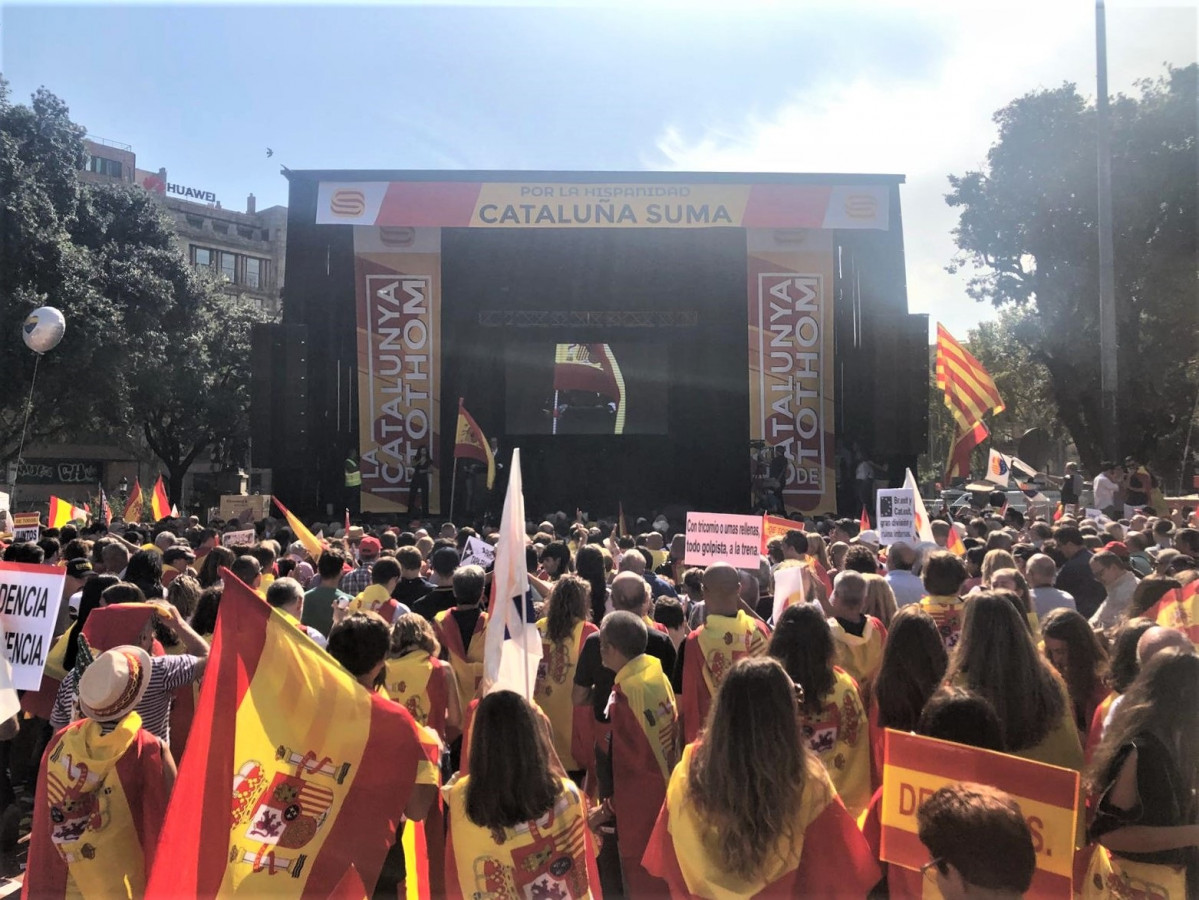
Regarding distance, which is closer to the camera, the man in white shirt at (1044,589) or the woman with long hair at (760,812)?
the woman with long hair at (760,812)

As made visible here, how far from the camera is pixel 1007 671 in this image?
109 inches

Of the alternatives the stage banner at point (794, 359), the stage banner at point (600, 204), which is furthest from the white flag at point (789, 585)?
the stage banner at point (794, 359)

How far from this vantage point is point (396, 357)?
17703mm

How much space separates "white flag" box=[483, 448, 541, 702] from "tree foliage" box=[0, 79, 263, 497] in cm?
1967

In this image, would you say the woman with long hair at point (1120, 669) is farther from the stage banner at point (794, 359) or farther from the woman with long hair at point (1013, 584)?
the stage banner at point (794, 359)

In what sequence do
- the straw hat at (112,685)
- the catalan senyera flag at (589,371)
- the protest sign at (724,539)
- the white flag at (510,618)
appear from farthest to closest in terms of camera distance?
1. the catalan senyera flag at (589,371)
2. the protest sign at (724,539)
3. the white flag at (510,618)
4. the straw hat at (112,685)

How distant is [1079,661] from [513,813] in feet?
6.60

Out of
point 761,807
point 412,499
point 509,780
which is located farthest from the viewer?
point 412,499

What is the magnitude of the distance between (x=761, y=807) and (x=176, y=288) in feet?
89.9

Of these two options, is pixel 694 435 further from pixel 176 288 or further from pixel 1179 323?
pixel 176 288

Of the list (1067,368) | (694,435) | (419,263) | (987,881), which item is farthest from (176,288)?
(987,881)

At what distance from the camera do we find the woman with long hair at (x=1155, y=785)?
2316 millimetres

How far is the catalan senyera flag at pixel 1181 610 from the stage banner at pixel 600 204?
13138 millimetres

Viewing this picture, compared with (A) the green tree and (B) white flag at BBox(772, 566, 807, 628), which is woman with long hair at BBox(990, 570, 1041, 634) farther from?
(A) the green tree
